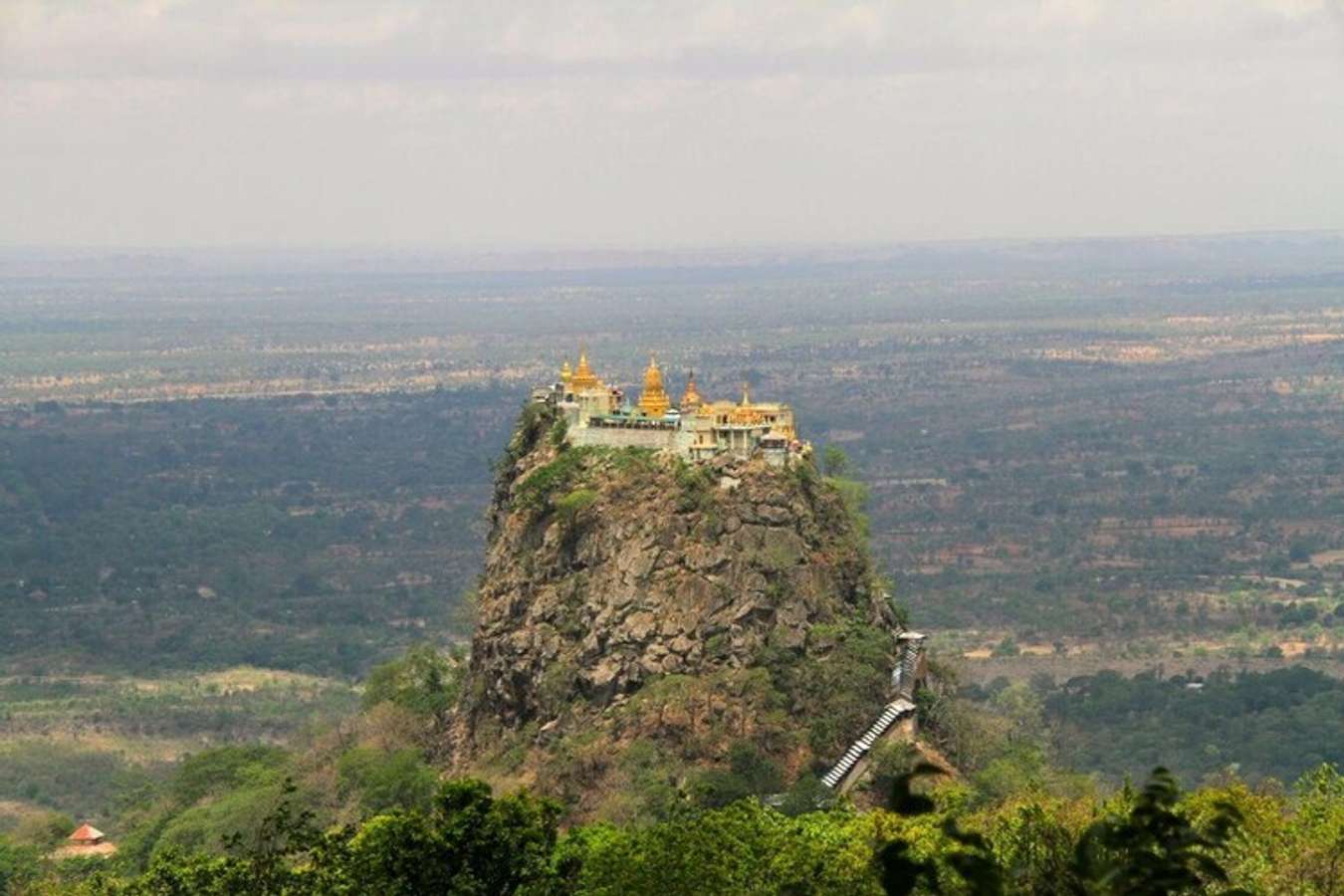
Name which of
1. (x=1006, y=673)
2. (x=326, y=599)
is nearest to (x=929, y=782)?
(x=1006, y=673)

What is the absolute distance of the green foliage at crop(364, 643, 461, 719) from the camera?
2904 inches

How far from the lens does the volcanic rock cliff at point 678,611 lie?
64062 millimetres

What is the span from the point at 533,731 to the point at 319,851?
1944 centimetres

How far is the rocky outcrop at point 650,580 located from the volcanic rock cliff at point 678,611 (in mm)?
33

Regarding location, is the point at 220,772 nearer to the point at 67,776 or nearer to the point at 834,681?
the point at 834,681

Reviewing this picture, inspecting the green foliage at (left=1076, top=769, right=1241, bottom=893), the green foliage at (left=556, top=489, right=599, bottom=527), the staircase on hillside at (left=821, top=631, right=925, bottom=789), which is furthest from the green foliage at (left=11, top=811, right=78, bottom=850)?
the green foliage at (left=1076, top=769, right=1241, bottom=893)

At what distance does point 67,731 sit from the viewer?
111 metres

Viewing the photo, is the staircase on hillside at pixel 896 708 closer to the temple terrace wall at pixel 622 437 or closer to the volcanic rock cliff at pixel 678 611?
the volcanic rock cliff at pixel 678 611

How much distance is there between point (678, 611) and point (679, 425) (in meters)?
5.05

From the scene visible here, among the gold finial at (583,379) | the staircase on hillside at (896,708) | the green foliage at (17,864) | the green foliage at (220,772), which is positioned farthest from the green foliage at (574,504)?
the green foliage at (17,864)

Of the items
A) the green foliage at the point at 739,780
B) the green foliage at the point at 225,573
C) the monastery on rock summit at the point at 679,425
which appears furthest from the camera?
the green foliage at the point at 225,573

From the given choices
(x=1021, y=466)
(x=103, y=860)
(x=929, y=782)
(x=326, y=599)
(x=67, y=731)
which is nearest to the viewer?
(x=929, y=782)

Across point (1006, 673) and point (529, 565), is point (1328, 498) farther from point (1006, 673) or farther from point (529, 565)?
point (529, 565)

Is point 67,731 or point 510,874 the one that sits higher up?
point 510,874
